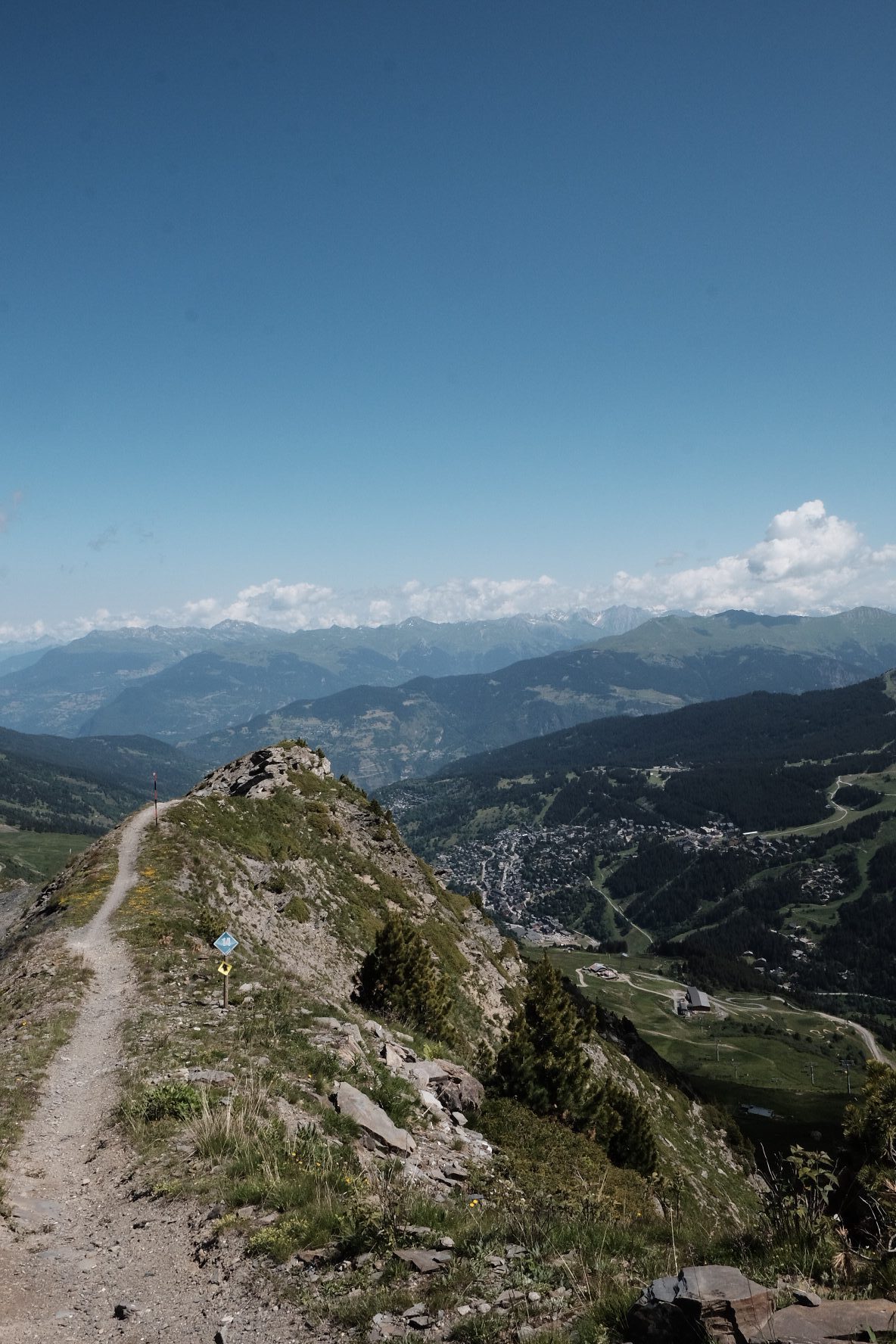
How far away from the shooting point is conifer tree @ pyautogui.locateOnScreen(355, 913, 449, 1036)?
3069cm

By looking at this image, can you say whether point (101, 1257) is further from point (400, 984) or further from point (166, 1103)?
point (400, 984)

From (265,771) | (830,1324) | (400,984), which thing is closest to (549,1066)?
(400,984)

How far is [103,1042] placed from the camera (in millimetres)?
20672

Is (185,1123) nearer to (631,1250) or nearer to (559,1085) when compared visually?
(631,1250)

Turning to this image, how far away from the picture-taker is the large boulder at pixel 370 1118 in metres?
15.8

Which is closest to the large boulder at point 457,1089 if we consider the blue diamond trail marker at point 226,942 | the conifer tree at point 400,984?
the conifer tree at point 400,984

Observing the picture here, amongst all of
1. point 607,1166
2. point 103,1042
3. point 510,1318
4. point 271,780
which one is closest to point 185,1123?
point 103,1042

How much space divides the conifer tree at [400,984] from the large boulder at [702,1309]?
24.6 metres

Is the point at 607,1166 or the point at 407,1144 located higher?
the point at 407,1144

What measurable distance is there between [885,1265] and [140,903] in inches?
1364

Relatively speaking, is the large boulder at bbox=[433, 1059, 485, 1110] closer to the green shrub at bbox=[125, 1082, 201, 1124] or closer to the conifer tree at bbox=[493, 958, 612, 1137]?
the conifer tree at bbox=[493, 958, 612, 1137]

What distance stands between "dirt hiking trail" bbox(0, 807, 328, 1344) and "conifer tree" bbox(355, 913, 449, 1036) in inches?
585

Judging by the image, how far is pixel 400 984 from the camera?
102ft

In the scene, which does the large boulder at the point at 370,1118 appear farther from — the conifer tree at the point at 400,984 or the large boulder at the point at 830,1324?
the conifer tree at the point at 400,984
